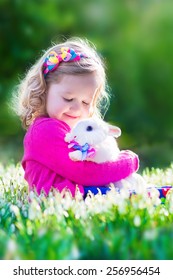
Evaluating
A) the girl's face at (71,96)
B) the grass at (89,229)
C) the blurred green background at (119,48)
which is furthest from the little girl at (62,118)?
the blurred green background at (119,48)

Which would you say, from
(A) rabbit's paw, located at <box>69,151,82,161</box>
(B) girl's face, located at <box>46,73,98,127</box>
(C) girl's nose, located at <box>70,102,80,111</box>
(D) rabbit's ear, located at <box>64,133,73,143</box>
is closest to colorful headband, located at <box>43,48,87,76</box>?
(B) girl's face, located at <box>46,73,98,127</box>

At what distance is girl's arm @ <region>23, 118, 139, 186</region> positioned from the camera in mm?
4066

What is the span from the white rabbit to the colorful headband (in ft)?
1.78

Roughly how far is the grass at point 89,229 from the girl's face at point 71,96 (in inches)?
23.3

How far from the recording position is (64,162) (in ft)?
13.4

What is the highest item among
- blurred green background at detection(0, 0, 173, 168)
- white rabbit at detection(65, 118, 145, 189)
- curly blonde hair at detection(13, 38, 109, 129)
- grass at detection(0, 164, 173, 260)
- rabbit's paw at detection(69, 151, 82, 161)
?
blurred green background at detection(0, 0, 173, 168)

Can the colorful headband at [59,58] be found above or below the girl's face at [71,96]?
above

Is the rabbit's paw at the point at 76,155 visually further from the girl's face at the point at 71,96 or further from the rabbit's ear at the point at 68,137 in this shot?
the girl's face at the point at 71,96

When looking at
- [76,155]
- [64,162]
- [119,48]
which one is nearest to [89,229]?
[76,155]

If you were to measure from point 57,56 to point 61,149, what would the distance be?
0.69 meters

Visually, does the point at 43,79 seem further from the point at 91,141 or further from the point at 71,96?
the point at 91,141

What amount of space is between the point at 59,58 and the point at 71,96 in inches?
12.4

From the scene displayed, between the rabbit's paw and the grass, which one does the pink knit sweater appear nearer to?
the rabbit's paw

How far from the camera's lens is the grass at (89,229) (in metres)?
2.54
